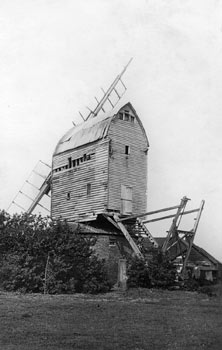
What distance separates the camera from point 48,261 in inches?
1013

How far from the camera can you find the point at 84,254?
1059 inches

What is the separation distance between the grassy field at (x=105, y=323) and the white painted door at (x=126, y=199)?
1274 centimetres

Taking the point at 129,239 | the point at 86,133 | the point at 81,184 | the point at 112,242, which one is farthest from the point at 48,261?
the point at 86,133

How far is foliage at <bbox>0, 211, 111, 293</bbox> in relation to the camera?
25.3m

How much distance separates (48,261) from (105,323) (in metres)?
10.5

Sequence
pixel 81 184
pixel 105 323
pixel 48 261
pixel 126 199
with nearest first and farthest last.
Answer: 1. pixel 105 323
2. pixel 48 261
3. pixel 126 199
4. pixel 81 184

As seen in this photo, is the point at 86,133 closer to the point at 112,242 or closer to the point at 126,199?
the point at 126,199

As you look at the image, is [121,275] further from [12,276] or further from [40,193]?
[40,193]

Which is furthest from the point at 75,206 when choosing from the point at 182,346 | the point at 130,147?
the point at 182,346

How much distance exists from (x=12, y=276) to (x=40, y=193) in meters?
19.4

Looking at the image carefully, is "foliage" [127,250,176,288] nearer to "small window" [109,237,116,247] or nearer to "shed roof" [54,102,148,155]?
"small window" [109,237,116,247]

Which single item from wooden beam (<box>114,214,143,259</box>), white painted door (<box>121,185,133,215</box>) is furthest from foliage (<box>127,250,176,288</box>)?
white painted door (<box>121,185,133,215</box>)

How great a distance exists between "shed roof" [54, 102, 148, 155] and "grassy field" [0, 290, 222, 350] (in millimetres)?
15623

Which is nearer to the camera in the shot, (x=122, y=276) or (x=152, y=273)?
(x=122, y=276)
